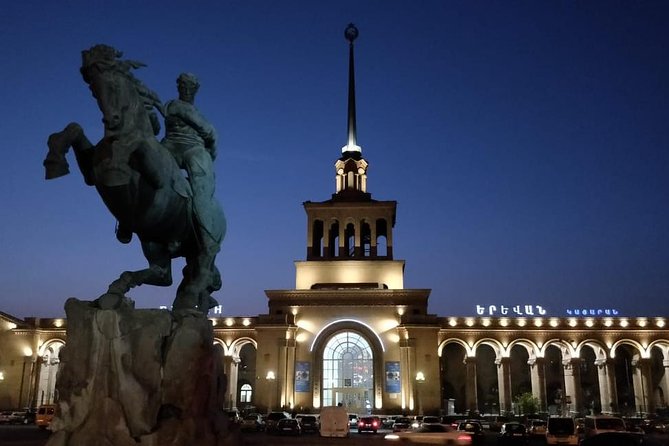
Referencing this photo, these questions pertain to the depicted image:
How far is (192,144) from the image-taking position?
812cm

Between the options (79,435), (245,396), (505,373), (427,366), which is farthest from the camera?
(245,396)

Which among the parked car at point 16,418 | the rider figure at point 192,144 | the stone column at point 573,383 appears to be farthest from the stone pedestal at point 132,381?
the stone column at point 573,383

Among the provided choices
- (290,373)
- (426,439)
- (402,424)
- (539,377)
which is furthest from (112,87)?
(539,377)

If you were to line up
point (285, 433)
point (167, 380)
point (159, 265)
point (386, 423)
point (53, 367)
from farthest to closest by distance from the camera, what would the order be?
point (53, 367), point (386, 423), point (285, 433), point (159, 265), point (167, 380)

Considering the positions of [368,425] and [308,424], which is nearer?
[308,424]

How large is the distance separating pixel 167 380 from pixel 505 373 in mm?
41957

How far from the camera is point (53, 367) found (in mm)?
47844

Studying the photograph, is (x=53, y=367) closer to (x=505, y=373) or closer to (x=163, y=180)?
(x=505, y=373)

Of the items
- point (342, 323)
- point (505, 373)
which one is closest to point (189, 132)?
point (342, 323)

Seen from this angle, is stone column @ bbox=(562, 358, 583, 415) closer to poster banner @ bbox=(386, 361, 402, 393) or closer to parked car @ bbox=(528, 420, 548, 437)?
poster banner @ bbox=(386, 361, 402, 393)

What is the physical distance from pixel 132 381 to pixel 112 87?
10.4 feet

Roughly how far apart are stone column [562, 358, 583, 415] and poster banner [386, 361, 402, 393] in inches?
507

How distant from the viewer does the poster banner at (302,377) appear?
41.6 metres

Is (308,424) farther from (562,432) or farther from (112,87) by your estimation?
(112,87)
